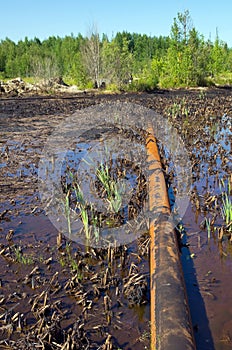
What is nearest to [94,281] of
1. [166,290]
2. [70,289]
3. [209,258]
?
[70,289]

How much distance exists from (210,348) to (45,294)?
4.95ft

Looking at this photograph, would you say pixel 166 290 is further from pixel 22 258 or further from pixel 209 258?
pixel 22 258

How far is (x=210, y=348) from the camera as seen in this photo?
2.76 meters

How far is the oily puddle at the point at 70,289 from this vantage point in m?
2.91

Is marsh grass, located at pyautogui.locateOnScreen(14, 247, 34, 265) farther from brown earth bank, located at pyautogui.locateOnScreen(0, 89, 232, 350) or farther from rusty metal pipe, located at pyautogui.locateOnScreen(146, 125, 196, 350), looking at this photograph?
rusty metal pipe, located at pyautogui.locateOnScreen(146, 125, 196, 350)

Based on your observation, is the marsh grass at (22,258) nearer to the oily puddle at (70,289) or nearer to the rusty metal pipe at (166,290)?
the oily puddle at (70,289)

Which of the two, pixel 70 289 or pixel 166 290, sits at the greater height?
pixel 166 290

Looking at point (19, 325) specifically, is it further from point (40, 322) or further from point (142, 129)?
point (142, 129)

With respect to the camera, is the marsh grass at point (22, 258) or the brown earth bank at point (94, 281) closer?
the brown earth bank at point (94, 281)

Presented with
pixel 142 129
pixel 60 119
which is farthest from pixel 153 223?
pixel 60 119

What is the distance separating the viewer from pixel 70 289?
139 inches

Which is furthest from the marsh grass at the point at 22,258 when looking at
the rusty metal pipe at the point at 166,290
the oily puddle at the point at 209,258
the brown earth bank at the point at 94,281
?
the oily puddle at the point at 209,258

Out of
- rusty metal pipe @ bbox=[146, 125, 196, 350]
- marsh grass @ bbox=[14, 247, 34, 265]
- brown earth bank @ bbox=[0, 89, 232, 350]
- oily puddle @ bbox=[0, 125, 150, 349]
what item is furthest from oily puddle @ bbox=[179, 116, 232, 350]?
marsh grass @ bbox=[14, 247, 34, 265]

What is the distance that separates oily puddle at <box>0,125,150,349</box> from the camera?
2906 millimetres
